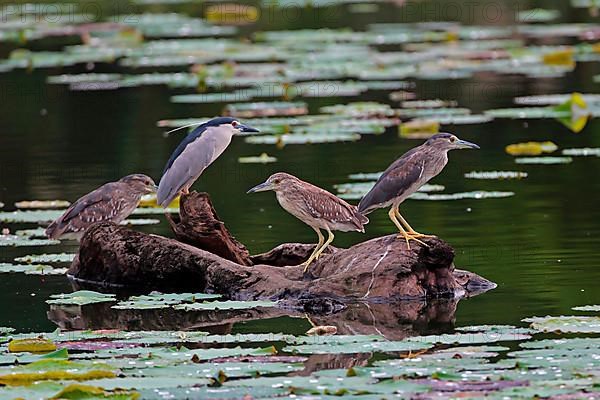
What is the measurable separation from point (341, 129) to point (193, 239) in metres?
7.37

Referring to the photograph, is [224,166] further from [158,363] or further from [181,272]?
[158,363]

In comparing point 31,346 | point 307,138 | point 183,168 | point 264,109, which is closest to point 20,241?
point 183,168

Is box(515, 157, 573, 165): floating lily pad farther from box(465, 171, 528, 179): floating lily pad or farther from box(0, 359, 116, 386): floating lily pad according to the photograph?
box(0, 359, 116, 386): floating lily pad

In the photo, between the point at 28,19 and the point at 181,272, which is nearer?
the point at 181,272

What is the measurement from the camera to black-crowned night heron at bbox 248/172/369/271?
11.1 metres

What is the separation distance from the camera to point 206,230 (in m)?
11.9

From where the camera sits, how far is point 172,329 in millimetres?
10094

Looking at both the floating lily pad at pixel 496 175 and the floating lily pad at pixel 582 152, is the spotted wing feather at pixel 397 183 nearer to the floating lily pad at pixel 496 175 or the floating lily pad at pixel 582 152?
the floating lily pad at pixel 496 175

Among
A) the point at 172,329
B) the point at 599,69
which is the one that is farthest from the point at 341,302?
the point at 599,69

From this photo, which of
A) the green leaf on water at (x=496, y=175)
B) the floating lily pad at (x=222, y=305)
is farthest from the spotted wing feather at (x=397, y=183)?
the green leaf on water at (x=496, y=175)

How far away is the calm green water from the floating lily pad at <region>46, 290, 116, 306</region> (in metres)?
0.12

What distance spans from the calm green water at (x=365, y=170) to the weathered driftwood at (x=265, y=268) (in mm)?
343

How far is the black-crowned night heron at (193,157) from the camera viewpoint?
1218 centimetres

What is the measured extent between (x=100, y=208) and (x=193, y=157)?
0.91 metres
